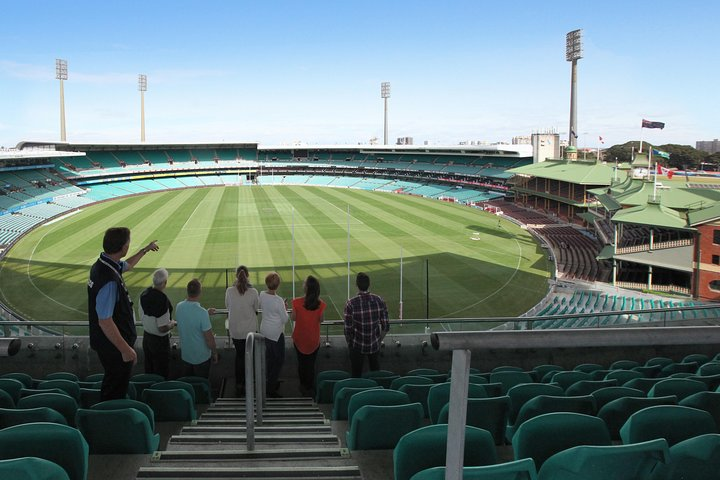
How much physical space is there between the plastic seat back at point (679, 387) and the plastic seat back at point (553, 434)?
1.41 m

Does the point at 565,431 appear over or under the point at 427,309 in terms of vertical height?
over

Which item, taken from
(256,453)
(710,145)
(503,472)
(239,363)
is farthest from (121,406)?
(710,145)

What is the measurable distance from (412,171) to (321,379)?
69.6 m

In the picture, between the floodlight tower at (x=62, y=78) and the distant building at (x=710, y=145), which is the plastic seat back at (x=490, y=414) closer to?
the floodlight tower at (x=62, y=78)

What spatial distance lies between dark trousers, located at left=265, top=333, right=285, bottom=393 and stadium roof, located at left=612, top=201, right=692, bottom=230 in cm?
2072

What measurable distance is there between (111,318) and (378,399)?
190cm

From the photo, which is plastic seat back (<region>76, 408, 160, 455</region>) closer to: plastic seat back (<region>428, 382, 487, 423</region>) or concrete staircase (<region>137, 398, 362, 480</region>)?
concrete staircase (<region>137, 398, 362, 480</region>)

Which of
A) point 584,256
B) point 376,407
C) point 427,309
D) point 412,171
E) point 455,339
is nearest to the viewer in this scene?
point 455,339

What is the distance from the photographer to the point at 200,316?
5.88 m

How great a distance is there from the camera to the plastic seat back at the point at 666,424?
2814 millimetres

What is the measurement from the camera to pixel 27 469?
84.4 inches

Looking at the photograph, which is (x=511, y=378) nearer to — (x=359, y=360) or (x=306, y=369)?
(x=359, y=360)

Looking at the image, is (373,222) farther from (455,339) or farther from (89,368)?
(455,339)

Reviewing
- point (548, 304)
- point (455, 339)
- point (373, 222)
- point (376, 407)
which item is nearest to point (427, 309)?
point (548, 304)
